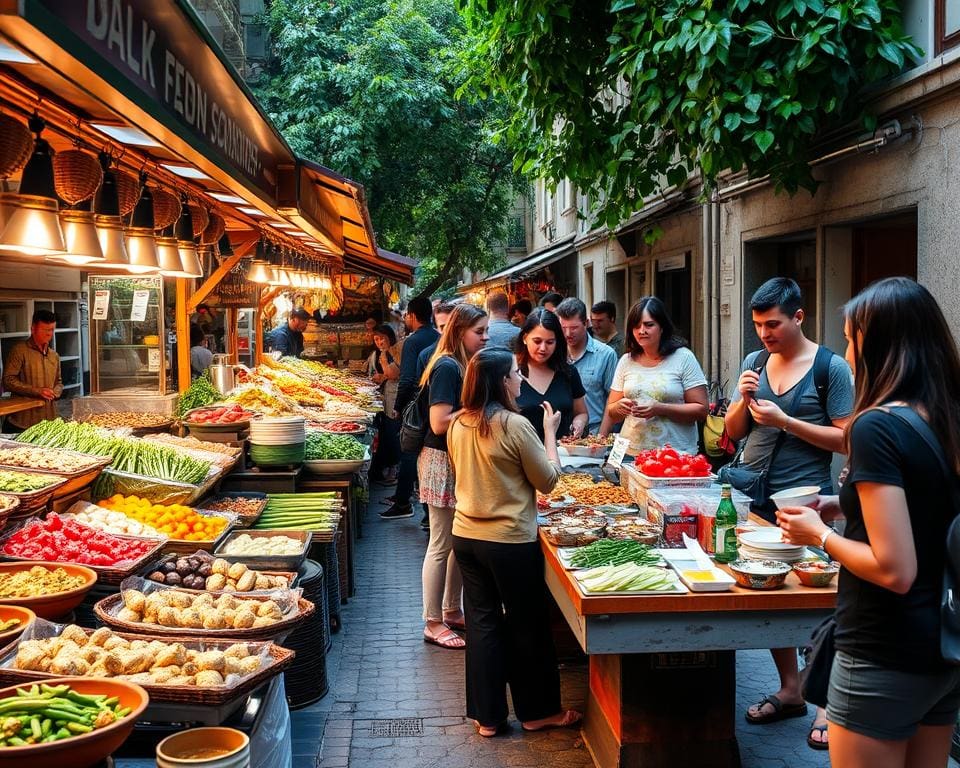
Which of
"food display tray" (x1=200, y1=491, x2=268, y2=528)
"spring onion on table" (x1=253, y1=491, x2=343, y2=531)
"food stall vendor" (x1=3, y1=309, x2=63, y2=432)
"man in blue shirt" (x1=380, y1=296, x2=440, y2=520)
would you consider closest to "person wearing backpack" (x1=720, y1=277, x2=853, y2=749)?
"spring onion on table" (x1=253, y1=491, x2=343, y2=531)

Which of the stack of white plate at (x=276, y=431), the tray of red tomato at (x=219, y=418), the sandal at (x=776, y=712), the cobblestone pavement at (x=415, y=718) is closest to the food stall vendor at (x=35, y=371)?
the tray of red tomato at (x=219, y=418)

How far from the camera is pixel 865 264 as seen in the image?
27.3 ft

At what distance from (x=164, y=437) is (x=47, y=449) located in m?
1.80

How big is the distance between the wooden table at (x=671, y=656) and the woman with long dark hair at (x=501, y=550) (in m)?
0.21

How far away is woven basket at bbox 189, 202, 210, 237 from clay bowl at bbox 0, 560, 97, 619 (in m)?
3.27

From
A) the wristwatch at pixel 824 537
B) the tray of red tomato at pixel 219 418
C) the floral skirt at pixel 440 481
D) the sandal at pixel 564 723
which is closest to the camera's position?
the wristwatch at pixel 824 537

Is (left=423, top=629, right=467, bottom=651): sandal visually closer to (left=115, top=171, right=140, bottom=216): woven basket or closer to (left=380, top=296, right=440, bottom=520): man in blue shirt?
(left=380, top=296, right=440, bottom=520): man in blue shirt

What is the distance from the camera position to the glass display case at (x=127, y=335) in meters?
8.33

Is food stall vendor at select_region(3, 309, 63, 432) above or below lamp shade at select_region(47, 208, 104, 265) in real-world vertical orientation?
below

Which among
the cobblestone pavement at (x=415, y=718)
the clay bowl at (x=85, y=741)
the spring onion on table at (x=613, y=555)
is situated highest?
the spring onion on table at (x=613, y=555)

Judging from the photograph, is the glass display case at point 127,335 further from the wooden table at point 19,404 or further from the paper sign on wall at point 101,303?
the wooden table at point 19,404

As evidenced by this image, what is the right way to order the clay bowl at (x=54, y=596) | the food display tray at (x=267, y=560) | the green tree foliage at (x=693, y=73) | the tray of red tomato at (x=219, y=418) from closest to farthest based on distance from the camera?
the clay bowl at (x=54, y=596) → the food display tray at (x=267, y=560) → the green tree foliage at (x=693, y=73) → the tray of red tomato at (x=219, y=418)

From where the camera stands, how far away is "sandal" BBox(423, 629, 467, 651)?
6.58 meters

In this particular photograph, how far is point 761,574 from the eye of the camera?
3811 millimetres
